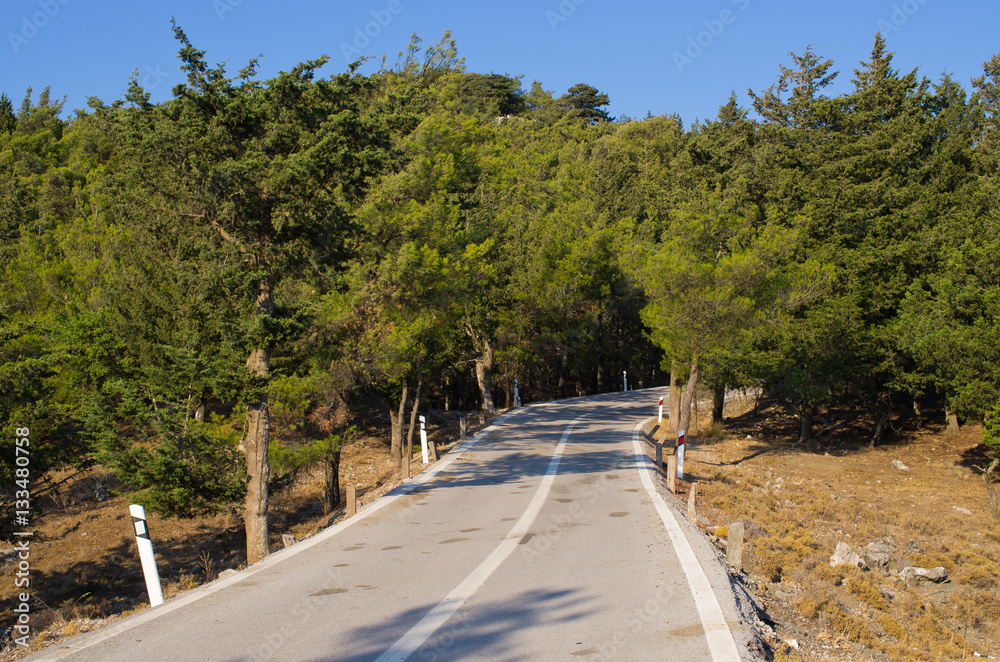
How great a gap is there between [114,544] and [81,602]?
4.78 metres

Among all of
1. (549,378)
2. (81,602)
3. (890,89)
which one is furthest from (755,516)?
(549,378)

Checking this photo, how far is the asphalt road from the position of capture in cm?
533

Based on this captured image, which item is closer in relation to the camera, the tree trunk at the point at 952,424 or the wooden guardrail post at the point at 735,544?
the wooden guardrail post at the point at 735,544

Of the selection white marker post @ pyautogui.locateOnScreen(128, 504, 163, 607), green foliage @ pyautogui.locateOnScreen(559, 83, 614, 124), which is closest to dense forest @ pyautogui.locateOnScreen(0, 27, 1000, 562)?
white marker post @ pyautogui.locateOnScreen(128, 504, 163, 607)

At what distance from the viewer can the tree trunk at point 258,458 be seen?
11.8m

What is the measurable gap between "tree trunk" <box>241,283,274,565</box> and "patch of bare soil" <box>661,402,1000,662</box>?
7731mm

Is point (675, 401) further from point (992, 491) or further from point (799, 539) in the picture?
point (799, 539)

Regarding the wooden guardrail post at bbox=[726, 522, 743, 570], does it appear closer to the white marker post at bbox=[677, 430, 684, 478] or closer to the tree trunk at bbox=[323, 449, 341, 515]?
the white marker post at bbox=[677, 430, 684, 478]

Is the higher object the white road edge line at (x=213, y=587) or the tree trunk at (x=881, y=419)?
the white road edge line at (x=213, y=587)

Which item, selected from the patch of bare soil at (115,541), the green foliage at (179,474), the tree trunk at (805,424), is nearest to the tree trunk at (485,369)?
the patch of bare soil at (115,541)

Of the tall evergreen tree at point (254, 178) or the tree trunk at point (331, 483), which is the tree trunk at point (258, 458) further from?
the tree trunk at point (331, 483)

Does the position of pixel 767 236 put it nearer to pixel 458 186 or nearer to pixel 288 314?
pixel 458 186

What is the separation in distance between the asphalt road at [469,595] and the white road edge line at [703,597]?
0.06 ft

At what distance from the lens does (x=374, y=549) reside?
29.3 ft
